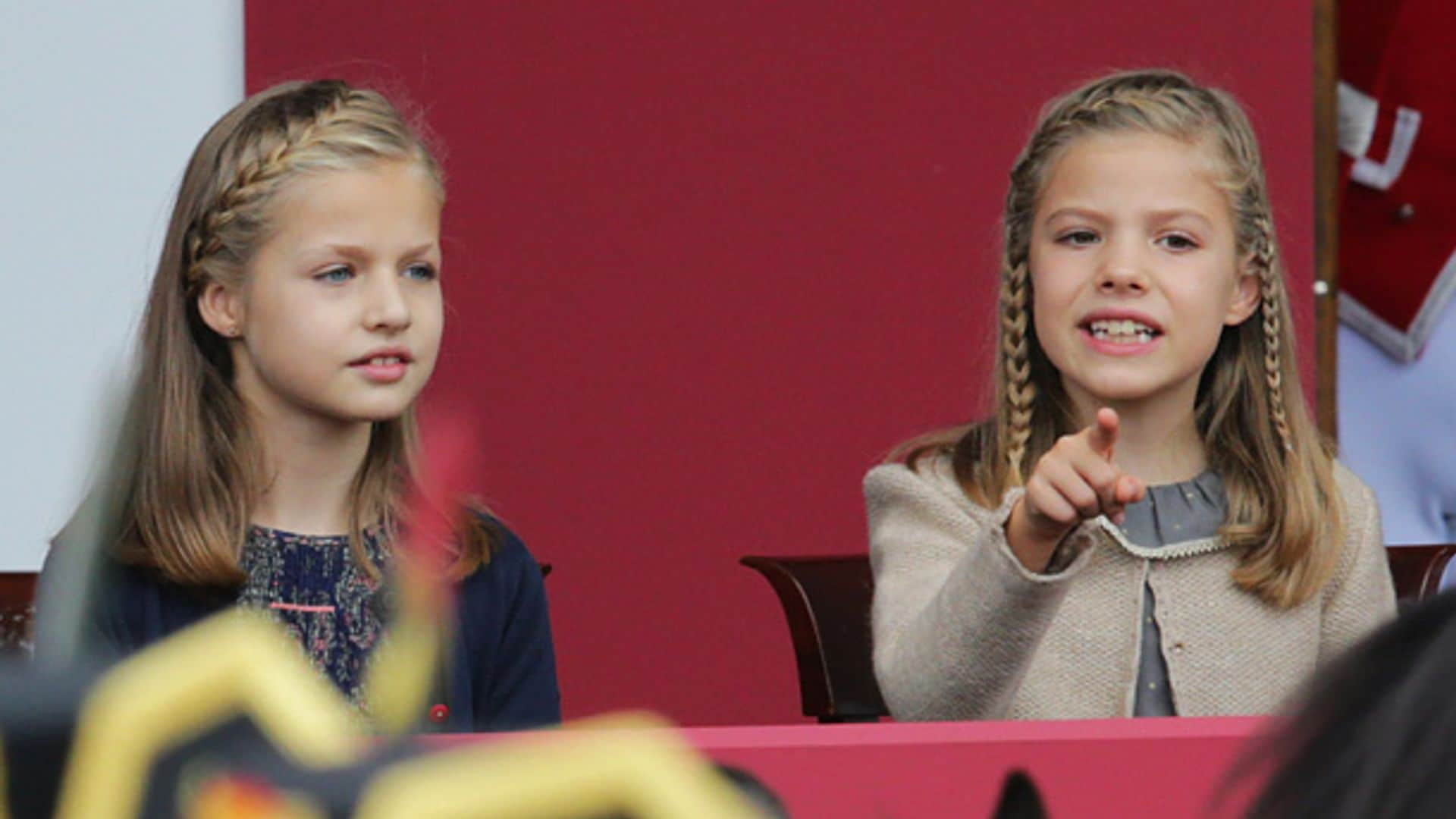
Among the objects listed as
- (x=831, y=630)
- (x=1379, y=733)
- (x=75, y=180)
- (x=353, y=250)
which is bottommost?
(x=831, y=630)

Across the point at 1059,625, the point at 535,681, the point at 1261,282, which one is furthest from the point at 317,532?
the point at 1261,282

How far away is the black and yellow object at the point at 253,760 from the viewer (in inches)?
7.8

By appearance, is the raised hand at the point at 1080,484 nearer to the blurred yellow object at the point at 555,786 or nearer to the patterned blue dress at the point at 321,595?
the patterned blue dress at the point at 321,595

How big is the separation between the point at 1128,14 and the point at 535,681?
152 cm

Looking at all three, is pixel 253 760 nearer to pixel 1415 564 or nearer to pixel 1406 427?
pixel 1415 564

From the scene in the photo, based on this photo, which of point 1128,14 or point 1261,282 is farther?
point 1128,14

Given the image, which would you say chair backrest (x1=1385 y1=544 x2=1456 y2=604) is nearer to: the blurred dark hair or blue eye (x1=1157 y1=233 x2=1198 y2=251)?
blue eye (x1=1157 y1=233 x2=1198 y2=251)

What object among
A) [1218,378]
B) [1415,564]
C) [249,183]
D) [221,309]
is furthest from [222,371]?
[1415,564]

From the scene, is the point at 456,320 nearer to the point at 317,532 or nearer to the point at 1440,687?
the point at 317,532

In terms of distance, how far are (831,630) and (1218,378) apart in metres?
0.40

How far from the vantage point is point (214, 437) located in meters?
1.59

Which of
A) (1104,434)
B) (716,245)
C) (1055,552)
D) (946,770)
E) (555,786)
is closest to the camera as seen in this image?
(555,786)

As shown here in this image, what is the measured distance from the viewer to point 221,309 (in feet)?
5.34

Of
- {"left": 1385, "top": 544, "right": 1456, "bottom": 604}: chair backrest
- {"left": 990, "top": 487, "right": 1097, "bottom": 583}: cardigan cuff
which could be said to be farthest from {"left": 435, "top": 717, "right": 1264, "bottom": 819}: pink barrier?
{"left": 1385, "top": 544, "right": 1456, "bottom": 604}: chair backrest
